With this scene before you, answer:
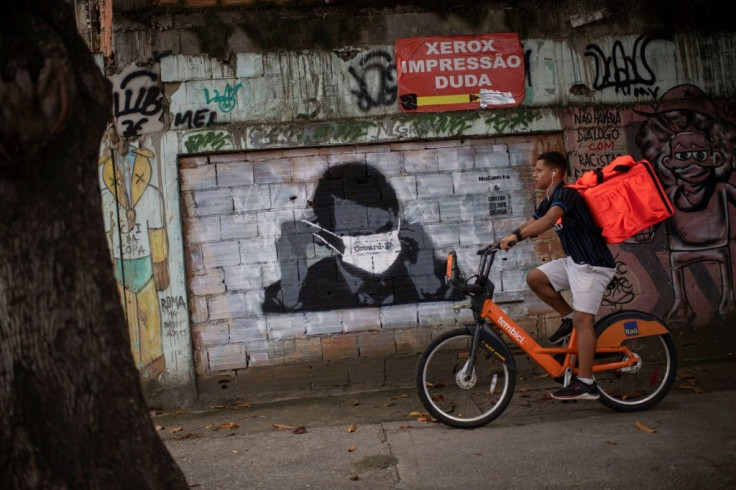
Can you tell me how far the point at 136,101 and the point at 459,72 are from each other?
10.5 ft

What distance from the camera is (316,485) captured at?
420cm

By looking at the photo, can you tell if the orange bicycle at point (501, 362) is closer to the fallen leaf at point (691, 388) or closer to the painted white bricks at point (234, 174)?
the fallen leaf at point (691, 388)

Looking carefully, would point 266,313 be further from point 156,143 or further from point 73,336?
point 73,336

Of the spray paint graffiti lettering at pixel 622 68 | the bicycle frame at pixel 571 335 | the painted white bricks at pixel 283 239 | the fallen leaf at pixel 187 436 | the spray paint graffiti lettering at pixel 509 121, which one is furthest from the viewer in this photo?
the spray paint graffiti lettering at pixel 622 68

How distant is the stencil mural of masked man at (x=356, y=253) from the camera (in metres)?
7.06

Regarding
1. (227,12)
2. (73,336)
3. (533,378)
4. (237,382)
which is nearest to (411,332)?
(533,378)

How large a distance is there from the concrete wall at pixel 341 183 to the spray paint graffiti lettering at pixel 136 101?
0.01 meters

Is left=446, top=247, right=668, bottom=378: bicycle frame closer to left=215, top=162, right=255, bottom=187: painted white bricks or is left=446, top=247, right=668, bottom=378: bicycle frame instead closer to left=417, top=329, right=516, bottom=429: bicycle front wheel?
left=417, top=329, right=516, bottom=429: bicycle front wheel

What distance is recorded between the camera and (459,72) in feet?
23.4

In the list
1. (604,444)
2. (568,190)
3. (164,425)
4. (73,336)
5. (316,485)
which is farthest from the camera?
(164,425)

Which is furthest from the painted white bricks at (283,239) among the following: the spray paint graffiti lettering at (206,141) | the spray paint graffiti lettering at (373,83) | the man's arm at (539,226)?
the man's arm at (539,226)

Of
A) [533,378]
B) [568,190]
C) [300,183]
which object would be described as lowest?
[533,378]

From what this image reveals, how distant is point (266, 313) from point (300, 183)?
1325mm

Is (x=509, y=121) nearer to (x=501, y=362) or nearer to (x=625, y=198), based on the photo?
(x=625, y=198)
